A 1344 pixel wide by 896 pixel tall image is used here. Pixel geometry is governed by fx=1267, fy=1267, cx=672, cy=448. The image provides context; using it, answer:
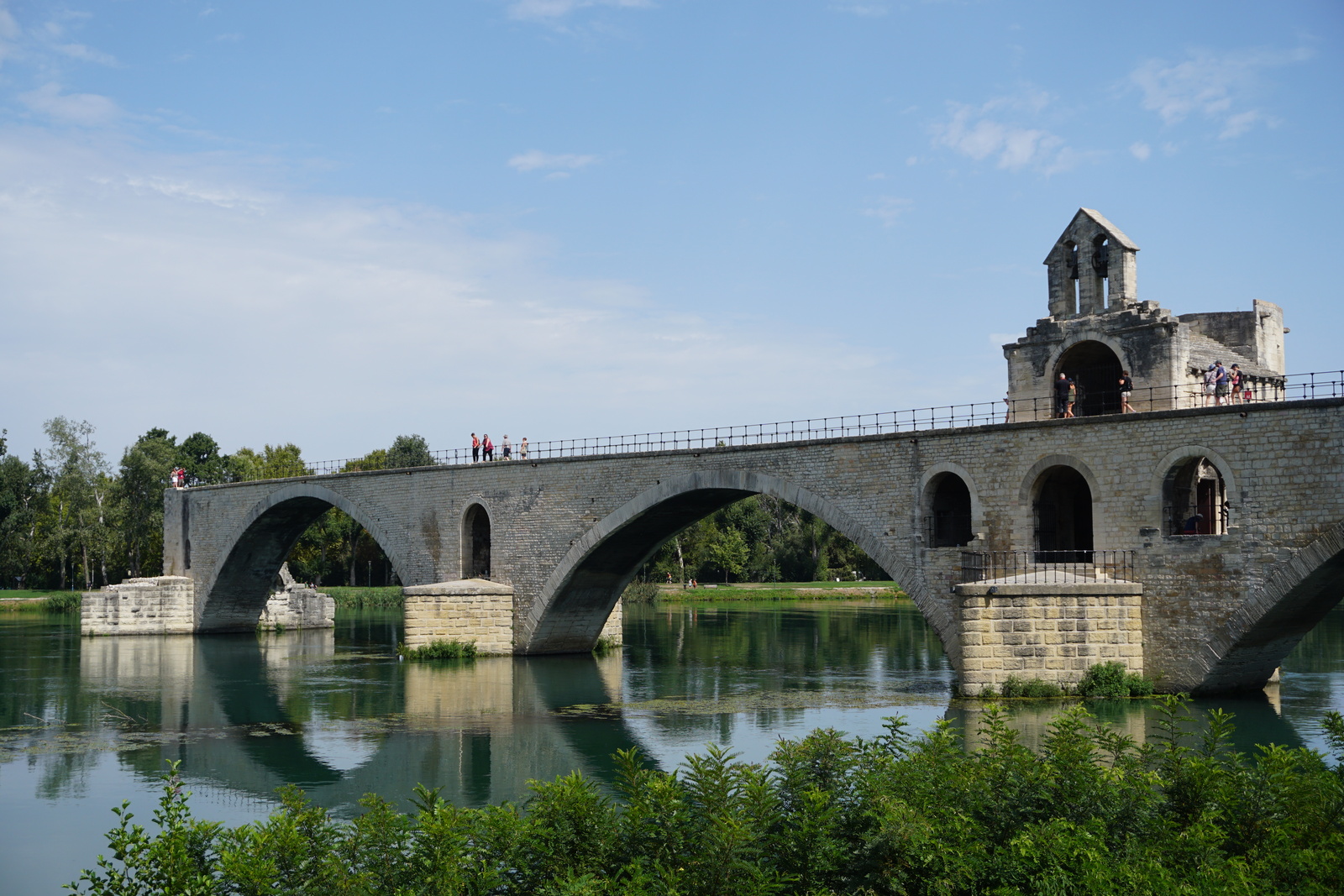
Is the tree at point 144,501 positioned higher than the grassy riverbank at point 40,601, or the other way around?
the tree at point 144,501

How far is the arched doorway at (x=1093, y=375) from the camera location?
2603 cm

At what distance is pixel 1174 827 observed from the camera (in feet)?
31.4

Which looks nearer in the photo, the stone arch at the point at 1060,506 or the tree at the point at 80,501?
the stone arch at the point at 1060,506

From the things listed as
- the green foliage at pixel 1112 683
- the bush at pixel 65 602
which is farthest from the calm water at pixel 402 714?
the bush at pixel 65 602

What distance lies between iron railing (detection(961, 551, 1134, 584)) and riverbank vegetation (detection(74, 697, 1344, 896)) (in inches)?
507

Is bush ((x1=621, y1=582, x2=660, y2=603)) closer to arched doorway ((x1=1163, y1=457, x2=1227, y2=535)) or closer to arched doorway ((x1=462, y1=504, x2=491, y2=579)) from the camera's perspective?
arched doorway ((x1=462, y1=504, x2=491, y2=579))

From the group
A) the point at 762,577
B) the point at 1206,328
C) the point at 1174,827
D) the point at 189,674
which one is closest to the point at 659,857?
the point at 1174,827

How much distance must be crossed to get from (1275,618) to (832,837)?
1559cm

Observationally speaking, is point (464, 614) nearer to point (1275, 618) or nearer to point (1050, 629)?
point (1050, 629)

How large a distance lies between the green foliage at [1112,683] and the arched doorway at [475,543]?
18888mm

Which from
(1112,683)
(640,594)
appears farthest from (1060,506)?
(640,594)

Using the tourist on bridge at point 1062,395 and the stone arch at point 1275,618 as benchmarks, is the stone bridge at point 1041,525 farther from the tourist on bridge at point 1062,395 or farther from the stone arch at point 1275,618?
the tourist on bridge at point 1062,395

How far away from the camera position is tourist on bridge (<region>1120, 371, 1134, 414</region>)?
79.8 ft

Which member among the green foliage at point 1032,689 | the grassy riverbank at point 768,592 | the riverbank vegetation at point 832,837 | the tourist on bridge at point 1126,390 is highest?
the tourist on bridge at point 1126,390
